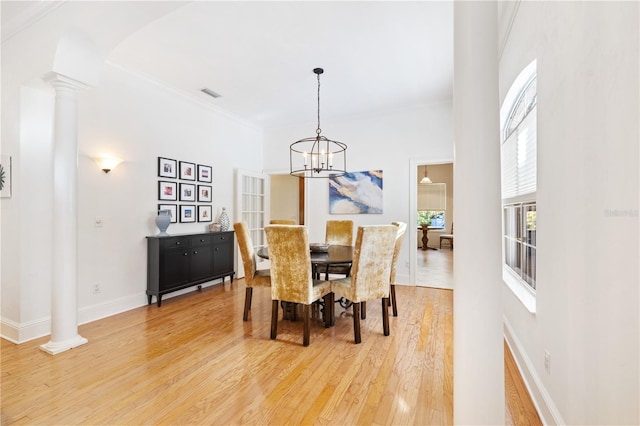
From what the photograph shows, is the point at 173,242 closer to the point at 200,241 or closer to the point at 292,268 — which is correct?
the point at 200,241

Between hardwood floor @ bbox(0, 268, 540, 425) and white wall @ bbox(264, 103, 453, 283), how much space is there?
2.16 meters

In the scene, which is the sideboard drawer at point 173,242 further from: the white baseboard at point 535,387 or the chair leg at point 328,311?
the white baseboard at point 535,387

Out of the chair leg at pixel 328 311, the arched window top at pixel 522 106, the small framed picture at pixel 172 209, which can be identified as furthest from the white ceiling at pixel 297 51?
the chair leg at pixel 328 311

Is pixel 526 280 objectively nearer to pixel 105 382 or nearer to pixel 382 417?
pixel 382 417

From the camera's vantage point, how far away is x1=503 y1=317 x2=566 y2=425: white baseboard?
1553mm

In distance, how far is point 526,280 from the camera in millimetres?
2588

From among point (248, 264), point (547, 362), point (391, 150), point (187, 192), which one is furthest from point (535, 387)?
point (187, 192)

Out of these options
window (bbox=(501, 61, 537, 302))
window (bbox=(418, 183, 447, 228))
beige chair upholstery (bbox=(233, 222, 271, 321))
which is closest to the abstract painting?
window (bbox=(501, 61, 537, 302))

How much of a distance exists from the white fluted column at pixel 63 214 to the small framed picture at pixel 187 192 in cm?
168

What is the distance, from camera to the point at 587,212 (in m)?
1.24

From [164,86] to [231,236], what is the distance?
2.29 m

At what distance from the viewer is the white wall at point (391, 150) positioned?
477 cm

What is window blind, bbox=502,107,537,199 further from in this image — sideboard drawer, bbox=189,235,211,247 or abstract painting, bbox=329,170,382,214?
sideboard drawer, bbox=189,235,211,247

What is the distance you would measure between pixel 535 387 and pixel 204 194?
4.41 metres
